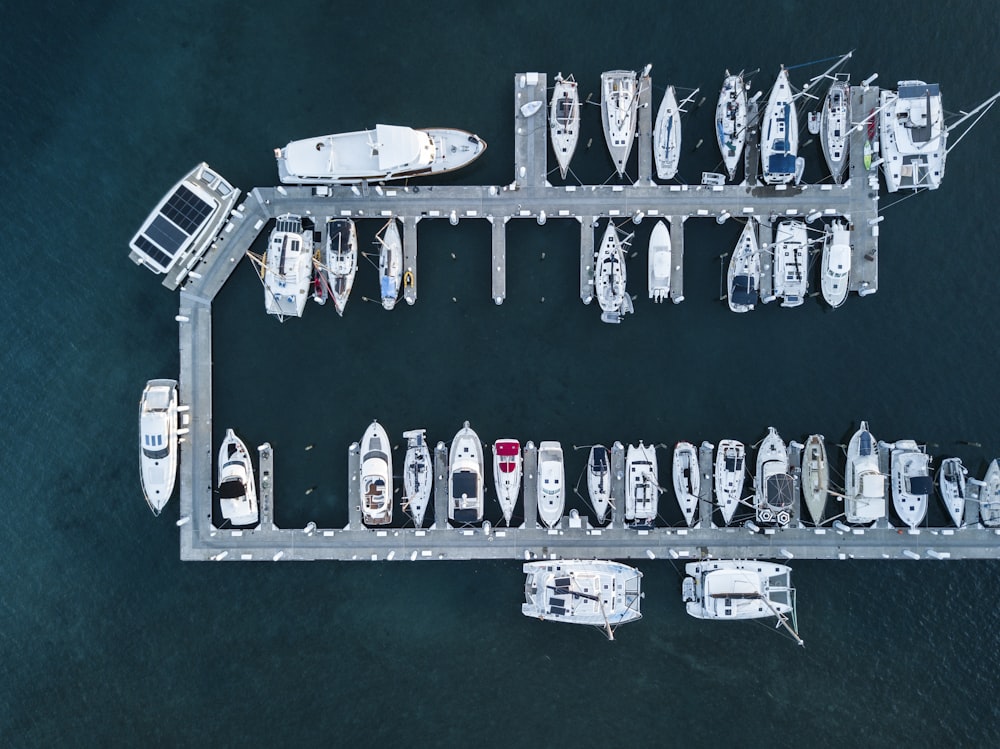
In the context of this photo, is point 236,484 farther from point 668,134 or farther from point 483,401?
point 668,134

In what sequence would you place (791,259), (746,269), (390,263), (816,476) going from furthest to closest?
1. (816,476)
2. (746,269)
3. (390,263)
4. (791,259)

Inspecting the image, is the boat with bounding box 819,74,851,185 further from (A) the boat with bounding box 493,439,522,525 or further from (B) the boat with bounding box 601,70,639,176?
(A) the boat with bounding box 493,439,522,525

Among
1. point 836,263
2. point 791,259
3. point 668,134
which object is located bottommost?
point 836,263

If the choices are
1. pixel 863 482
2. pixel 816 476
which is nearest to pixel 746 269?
pixel 816 476

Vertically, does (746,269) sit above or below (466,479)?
above

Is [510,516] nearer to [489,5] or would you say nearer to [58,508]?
[58,508]

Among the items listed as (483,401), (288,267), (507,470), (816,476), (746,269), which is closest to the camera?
(288,267)

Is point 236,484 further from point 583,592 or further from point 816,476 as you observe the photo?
point 816,476

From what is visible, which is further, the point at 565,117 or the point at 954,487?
the point at 954,487
